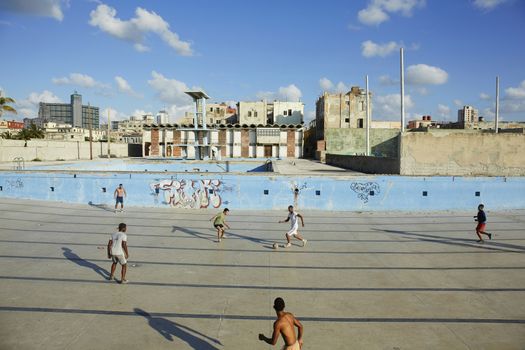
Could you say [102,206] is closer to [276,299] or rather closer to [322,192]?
[322,192]

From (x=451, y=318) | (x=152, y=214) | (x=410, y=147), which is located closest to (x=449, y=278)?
(x=451, y=318)

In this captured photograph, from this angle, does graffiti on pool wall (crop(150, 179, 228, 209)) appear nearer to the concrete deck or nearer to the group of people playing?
the group of people playing

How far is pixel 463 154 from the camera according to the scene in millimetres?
19156

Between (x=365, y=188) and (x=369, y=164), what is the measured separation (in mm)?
6706

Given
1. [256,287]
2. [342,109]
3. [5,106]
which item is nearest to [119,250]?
[256,287]

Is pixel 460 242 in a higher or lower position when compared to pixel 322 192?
lower

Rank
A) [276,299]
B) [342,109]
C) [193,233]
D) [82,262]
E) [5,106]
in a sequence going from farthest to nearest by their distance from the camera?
[342,109]
[5,106]
[193,233]
[82,262]
[276,299]

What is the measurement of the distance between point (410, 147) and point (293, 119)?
53.0 m

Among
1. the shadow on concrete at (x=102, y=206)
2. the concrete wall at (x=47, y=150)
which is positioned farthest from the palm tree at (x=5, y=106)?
the shadow on concrete at (x=102, y=206)

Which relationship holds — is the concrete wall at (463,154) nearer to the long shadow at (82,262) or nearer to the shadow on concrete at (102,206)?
the shadow on concrete at (102,206)

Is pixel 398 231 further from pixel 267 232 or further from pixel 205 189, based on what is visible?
pixel 205 189

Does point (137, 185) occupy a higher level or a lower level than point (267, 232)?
higher

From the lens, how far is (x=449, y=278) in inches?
344

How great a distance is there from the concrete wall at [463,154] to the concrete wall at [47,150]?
36.8 meters
